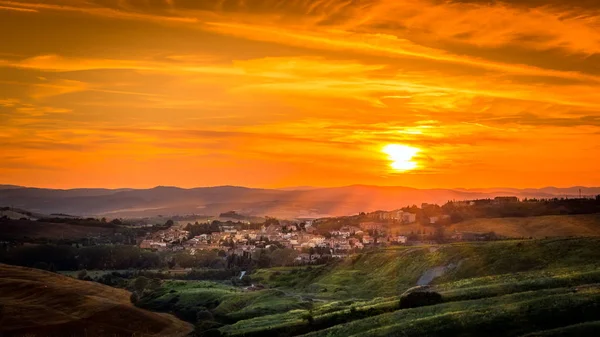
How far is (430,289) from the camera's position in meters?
81.2

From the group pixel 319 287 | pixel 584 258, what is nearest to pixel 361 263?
pixel 319 287

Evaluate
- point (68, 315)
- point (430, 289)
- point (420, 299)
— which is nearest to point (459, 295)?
point (420, 299)

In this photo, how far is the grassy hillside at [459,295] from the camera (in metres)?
54.5

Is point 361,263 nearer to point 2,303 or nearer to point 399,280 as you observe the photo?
A: point 399,280

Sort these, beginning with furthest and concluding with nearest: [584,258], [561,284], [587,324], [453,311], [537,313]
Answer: [584,258], [561,284], [453,311], [537,313], [587,324]

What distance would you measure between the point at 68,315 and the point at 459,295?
7647 centimetres

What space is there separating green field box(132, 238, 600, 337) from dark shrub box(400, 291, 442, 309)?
104 cm

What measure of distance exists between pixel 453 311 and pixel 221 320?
202 ft

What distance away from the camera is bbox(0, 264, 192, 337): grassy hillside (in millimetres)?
109906

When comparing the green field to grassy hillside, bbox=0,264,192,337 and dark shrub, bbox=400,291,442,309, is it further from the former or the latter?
grassy hillside, bbox=0,264,192,337

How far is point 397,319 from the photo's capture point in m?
66.9

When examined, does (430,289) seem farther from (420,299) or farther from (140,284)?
(140,284)

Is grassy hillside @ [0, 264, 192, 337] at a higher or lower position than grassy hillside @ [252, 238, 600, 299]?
lower

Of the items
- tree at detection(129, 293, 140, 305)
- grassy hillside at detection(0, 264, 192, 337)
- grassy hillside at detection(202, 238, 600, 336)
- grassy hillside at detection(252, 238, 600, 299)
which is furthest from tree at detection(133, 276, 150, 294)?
grassy hillside at detection(202, 238, 600, 336)
